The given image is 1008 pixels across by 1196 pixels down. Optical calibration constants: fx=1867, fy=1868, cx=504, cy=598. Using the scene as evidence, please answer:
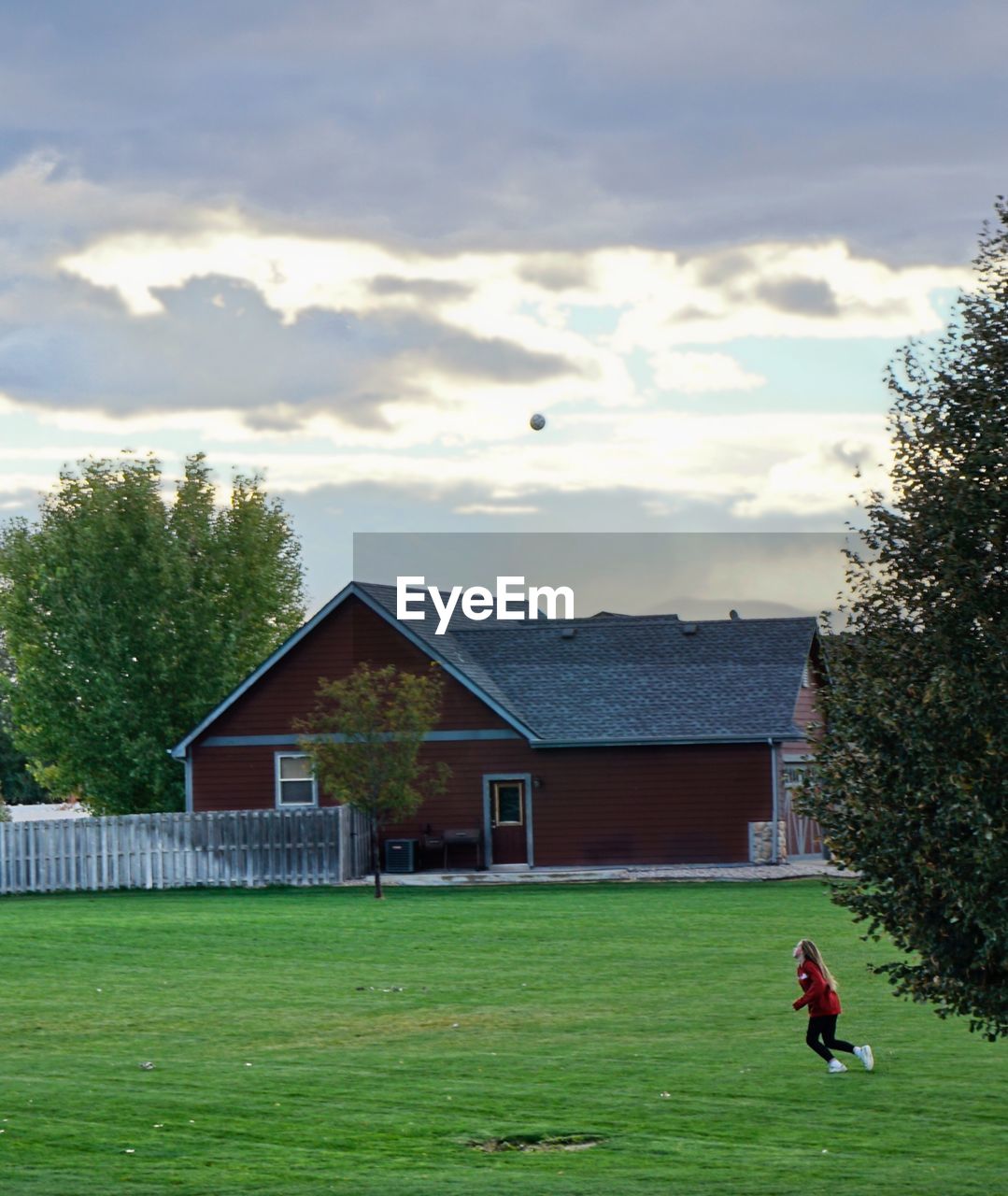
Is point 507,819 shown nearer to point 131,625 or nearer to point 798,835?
point 798,835

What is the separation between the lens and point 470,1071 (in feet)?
52.3

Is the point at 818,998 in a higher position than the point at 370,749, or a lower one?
lower

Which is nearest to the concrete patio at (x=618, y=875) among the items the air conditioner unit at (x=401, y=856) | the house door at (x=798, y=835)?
the air conditioner unit at (x=401, y=856)

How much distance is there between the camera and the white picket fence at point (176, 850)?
142ft

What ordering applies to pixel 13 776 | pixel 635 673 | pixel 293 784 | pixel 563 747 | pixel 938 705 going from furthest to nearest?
1. pixel 13 776
2. pixel 635 673
3. pixel 293 784
4. pixel 563 747
5. pixel 938 705

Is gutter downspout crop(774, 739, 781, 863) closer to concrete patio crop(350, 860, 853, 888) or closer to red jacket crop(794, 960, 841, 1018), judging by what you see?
concrete patio crop(350, 860, 853, 888)

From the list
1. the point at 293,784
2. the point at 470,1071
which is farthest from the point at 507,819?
the point at 470,1071

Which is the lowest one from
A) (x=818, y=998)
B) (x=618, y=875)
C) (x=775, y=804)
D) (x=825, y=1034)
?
(x=618, y=875)

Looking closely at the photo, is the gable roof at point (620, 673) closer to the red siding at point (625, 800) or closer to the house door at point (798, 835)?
the red siding at point (625, 800)

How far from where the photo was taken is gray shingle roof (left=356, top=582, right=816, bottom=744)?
46875 millimetres

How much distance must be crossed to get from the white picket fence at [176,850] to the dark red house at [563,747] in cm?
379

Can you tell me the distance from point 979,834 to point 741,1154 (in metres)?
3.34

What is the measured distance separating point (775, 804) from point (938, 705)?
1423 inches

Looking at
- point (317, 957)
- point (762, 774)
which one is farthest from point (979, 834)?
point (762, 774)
